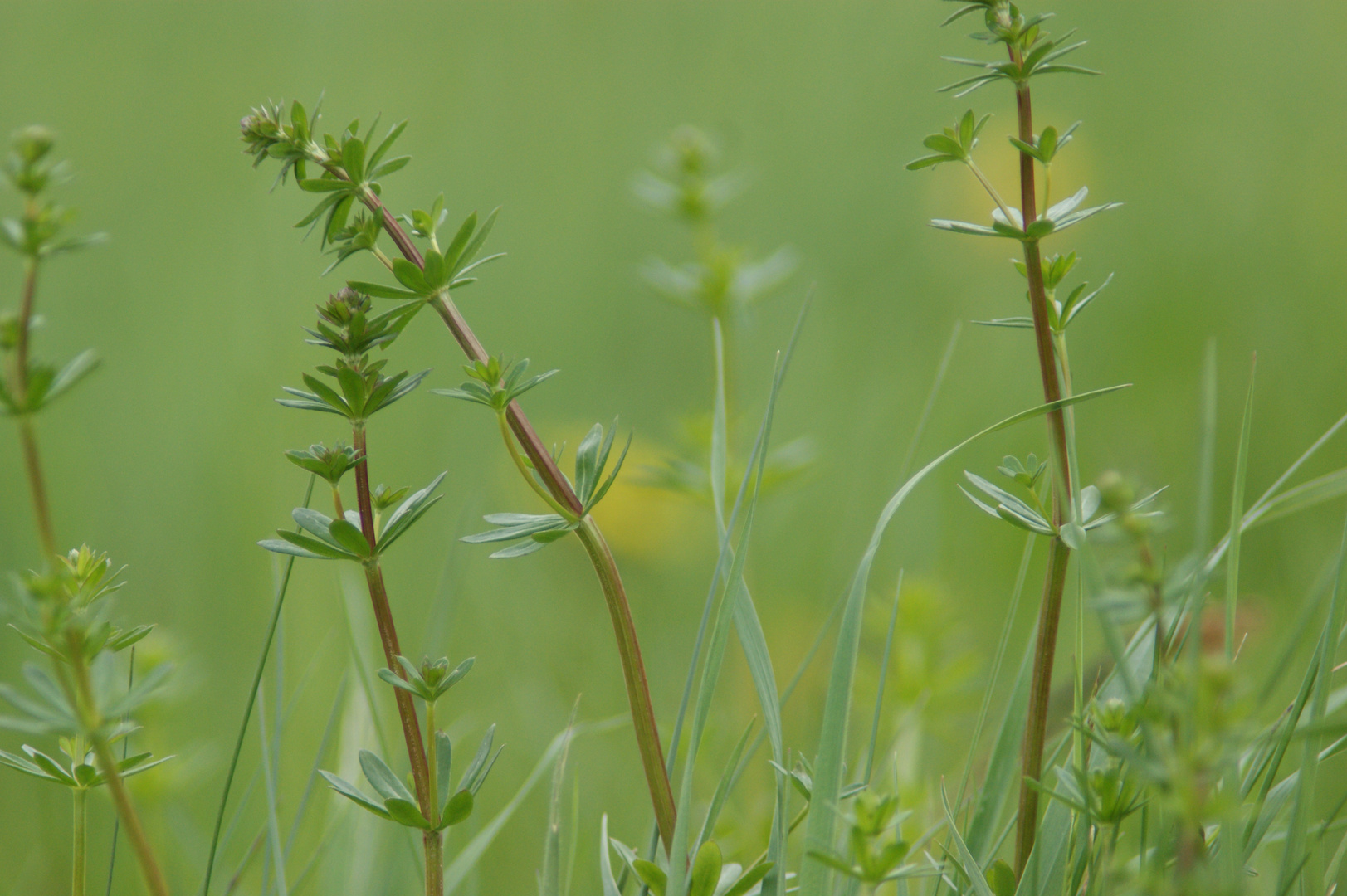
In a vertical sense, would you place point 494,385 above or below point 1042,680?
above

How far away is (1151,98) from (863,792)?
3684 millimetres

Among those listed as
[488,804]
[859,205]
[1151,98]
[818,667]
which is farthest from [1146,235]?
[488,804]

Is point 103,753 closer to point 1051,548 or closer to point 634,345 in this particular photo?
point 1051,548

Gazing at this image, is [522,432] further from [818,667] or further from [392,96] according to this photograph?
[392,96]

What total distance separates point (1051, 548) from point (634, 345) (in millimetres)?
2146

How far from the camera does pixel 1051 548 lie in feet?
2.23

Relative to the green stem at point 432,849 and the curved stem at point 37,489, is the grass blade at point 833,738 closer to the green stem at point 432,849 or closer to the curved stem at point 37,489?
the green stem at point 432,849

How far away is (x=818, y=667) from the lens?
5.53ft

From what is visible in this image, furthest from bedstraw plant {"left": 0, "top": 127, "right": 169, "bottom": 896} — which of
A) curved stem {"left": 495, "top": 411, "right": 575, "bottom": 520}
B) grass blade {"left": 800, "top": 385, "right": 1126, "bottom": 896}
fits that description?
grass blade {"left": 800, "top": 385, "right": 1126, "bottom": 896}

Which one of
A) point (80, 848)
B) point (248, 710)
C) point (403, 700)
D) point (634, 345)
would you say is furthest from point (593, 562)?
point (634, 345)

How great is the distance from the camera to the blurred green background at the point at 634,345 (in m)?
1.56

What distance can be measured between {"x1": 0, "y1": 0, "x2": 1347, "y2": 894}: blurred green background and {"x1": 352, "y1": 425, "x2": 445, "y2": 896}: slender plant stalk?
0.31 meters

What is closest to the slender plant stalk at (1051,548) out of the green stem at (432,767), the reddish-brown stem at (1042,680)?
the reddish-brown stem at (1042,680)

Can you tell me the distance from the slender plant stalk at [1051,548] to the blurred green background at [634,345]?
0.39m
